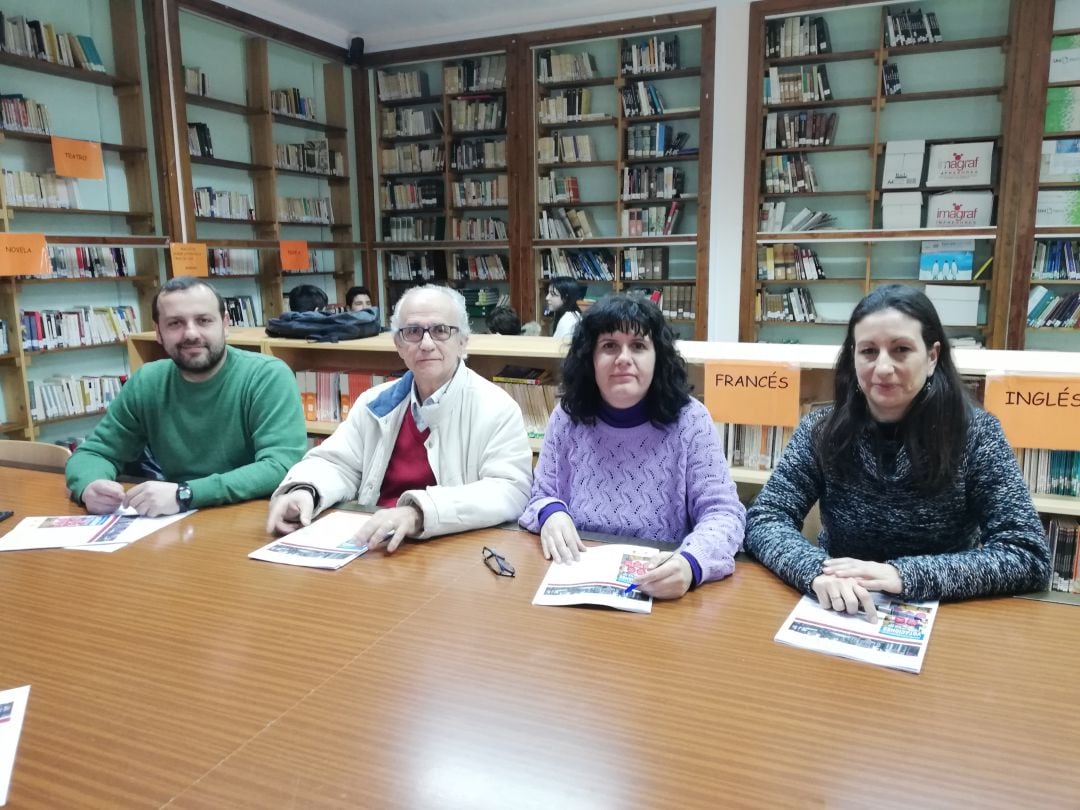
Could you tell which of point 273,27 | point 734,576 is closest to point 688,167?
point 273,27

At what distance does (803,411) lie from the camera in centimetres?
270

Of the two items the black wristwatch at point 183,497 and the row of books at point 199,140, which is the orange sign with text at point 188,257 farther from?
the black wristwatch at point 183,497

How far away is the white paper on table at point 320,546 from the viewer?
1570mm

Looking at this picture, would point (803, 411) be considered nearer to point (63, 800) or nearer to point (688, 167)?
point (63, 800)

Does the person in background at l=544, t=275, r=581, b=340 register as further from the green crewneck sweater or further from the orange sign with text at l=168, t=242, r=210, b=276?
the green crewneck sweater

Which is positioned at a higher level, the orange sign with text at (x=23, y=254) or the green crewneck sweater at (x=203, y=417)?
the orange sign with text at (x=23, y=254)

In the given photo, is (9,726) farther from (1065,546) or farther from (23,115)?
(23,115)

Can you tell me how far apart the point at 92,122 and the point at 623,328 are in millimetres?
4800

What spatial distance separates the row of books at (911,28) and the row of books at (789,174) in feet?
3.15

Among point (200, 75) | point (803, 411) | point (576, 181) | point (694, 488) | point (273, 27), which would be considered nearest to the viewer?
point (694, 488)

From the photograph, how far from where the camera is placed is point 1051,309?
16.9 ft

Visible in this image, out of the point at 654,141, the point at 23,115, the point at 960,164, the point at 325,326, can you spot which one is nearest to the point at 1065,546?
the point at 325,326

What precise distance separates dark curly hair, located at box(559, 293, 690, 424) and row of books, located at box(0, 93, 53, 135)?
4297 millimetres

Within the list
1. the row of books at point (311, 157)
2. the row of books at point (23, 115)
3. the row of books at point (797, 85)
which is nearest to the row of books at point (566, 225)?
the row of books at point (797, 85)
